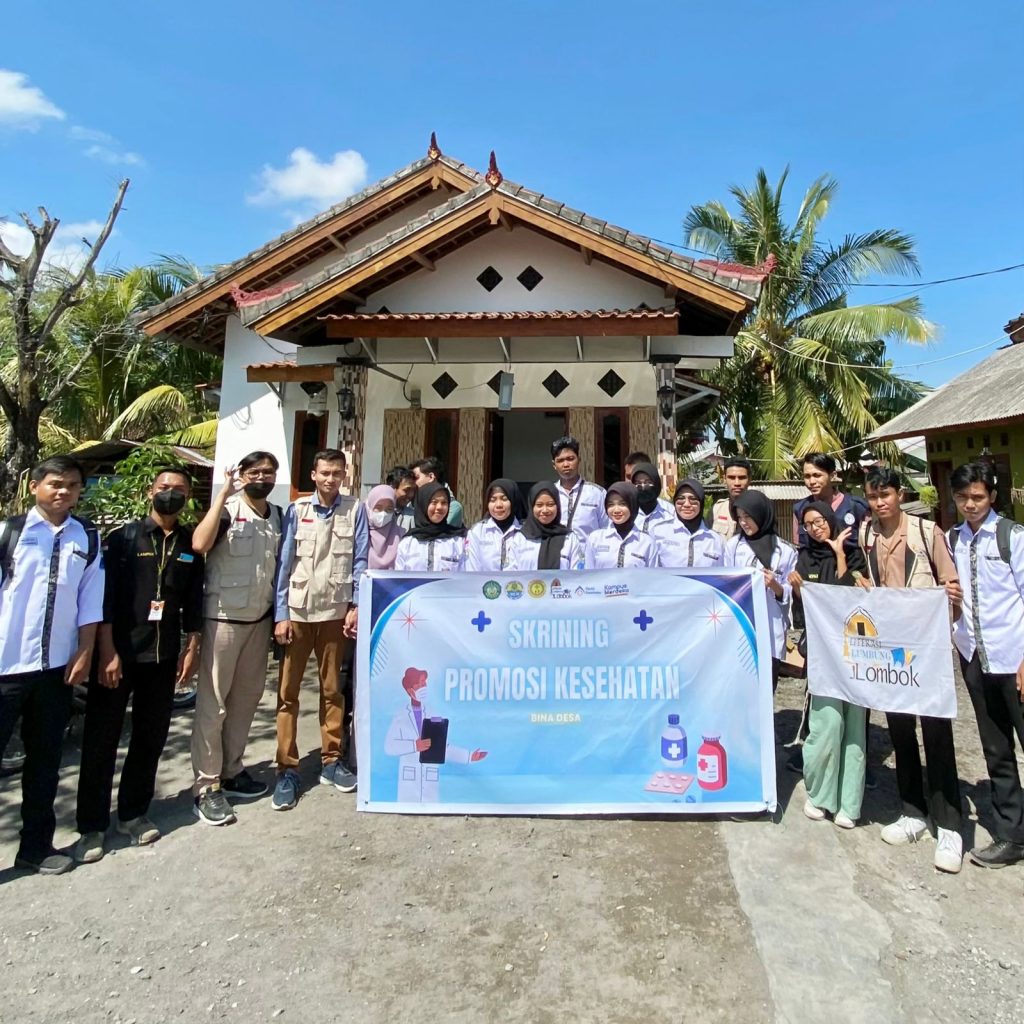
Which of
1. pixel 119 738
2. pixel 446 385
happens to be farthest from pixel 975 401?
pixel 119 738

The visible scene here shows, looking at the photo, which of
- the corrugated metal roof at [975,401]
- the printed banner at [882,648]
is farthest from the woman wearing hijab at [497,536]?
the corrugated metal roof at [975,401]

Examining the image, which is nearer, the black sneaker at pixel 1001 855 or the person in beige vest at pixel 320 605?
the black sneaker at pixel 1001 855

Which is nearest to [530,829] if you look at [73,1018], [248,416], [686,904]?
[686,904]

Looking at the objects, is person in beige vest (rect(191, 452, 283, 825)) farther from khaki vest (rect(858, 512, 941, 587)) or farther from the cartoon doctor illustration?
khaki vest (rect(858, 512, 941, 587))

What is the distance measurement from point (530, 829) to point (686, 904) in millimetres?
858

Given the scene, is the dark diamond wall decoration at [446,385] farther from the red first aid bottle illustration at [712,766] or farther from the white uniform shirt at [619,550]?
the red first aid bottle illustration at [712,766]

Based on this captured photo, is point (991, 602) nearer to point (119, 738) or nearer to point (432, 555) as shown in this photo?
point (432, 555)

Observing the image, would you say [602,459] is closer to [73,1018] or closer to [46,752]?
[46,752]

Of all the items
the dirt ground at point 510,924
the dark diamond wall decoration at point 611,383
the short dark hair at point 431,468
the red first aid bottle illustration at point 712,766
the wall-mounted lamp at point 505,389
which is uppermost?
the dark diamond wall decoration at point 611,383

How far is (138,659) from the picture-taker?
10.2ft

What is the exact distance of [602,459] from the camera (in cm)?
823

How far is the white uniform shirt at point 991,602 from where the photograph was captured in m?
2.89

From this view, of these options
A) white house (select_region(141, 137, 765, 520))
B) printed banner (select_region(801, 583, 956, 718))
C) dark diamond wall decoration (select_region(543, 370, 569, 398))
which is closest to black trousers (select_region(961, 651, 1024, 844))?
printed banner (select_region(801, 583, 956, 718))

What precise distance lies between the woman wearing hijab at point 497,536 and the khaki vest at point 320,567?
0.72 m
